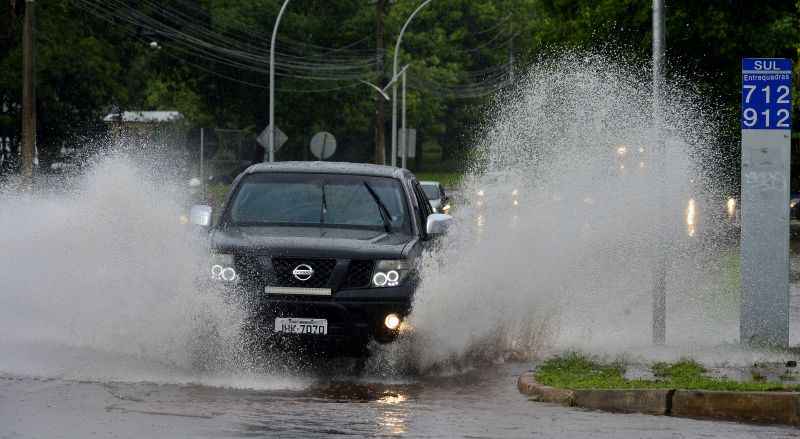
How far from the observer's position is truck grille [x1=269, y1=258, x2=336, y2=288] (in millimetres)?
11828

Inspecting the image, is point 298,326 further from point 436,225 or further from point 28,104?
point 28,104

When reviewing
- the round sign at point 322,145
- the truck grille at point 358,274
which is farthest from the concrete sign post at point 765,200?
the round sign at point 322,145

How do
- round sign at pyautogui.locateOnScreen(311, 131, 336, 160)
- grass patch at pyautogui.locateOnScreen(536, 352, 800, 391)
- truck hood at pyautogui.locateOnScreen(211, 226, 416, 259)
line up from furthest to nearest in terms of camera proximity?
round sign at pyautogui.locateOnScreen(311, 131, 336, 160)
truck hood at pyautogui.locateOnScreen(211, 226, 416, 259)
grass patch at pyautogui.locateOnScreen(536, 352, 800, 391)

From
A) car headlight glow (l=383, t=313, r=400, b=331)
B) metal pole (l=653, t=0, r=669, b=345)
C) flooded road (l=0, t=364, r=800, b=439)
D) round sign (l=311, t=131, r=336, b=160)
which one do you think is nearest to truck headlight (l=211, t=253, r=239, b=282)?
flooded road (l=0, t=364, r=800, b=439)

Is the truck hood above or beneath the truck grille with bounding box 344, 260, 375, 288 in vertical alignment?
above

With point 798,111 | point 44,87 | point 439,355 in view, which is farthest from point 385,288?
point 44,87

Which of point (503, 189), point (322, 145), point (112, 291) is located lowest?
point (112, 291)

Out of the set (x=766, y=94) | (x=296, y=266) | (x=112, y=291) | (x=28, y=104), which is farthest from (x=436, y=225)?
(x=28, y=104)

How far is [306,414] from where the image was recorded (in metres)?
9.66

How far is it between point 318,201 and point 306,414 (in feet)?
12.6

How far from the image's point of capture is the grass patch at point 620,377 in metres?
10.5

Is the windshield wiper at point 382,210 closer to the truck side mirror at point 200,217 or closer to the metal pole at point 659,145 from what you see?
the truck side mirror at point 200,217

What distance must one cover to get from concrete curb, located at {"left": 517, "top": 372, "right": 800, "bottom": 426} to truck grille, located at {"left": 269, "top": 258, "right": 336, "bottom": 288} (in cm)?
230

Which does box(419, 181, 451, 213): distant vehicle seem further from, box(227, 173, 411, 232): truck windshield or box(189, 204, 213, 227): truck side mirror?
box(189, 204, 213, 227): truck side mirror
